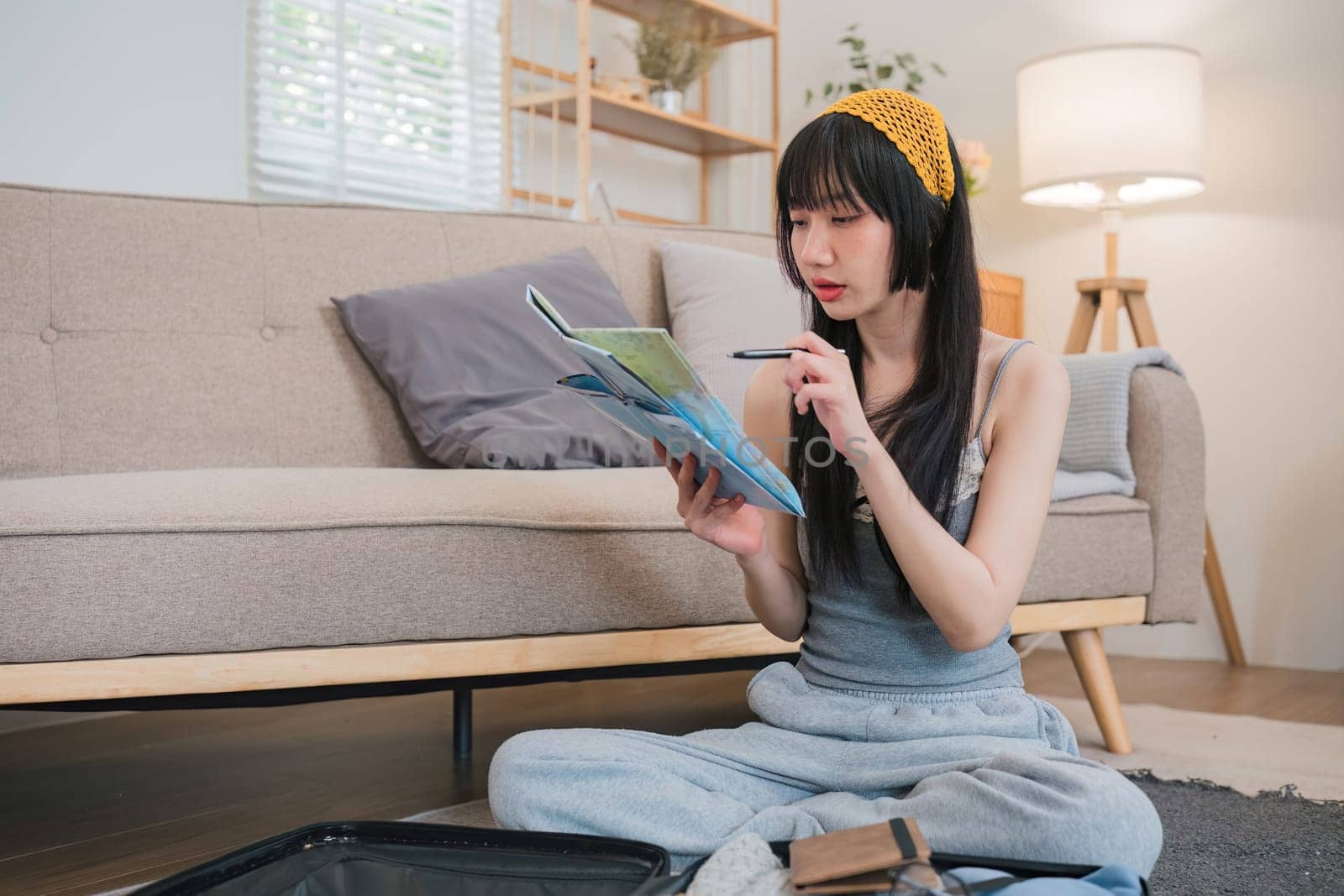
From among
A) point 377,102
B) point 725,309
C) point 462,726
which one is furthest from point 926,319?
point 377,102

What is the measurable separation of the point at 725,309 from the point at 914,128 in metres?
0.95

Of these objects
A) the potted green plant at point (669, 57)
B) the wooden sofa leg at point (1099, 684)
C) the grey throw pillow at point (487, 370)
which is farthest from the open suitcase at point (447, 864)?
the potted green plant at point (669, 57)

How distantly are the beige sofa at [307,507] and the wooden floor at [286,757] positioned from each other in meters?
0.21

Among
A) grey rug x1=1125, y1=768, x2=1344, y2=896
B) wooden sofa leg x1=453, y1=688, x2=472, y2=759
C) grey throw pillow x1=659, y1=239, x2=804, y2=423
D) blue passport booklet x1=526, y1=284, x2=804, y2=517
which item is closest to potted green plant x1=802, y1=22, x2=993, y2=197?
grey throw pillow x1=659, y1=239, x2=804, y2=423

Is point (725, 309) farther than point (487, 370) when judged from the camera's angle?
Yes

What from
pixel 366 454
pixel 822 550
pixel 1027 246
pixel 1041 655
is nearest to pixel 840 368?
pixel 822 550

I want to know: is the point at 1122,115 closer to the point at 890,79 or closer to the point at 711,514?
the point at 890,79

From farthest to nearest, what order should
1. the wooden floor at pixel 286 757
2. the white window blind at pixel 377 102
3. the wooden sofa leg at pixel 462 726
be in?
the white window blind at pixel 377 102, the wooden sofa leg at pixel 462 726, the wooden floor at pixel 286 757

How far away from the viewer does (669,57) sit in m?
3.48

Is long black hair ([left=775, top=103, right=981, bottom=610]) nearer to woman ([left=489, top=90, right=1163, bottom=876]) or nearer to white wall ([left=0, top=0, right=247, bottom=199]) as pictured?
woman ([left=489, top=90, right=1163, bottom=876])

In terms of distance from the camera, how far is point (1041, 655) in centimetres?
293

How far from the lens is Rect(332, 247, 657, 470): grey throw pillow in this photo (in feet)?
5.77

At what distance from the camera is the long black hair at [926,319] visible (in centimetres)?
111

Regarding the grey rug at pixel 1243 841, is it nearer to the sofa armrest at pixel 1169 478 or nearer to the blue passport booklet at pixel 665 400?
the sofa armrest at pixel 1169 478
